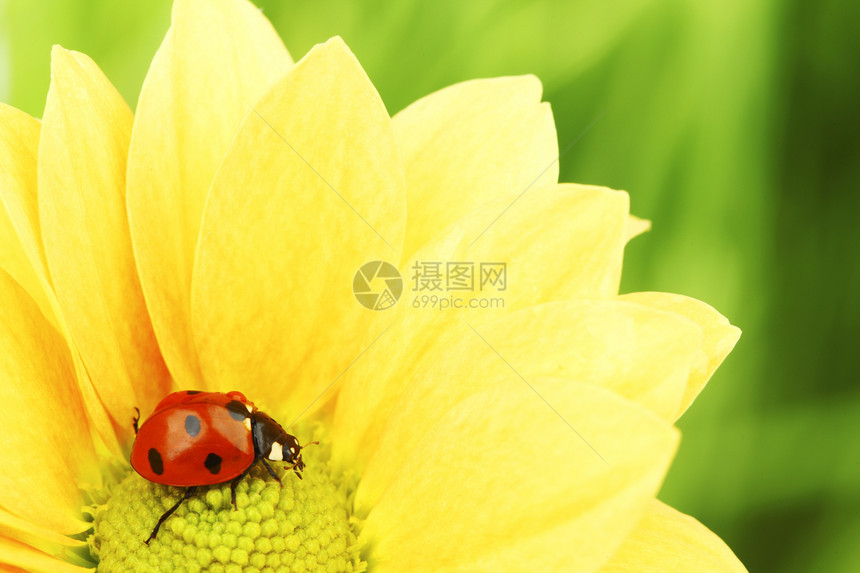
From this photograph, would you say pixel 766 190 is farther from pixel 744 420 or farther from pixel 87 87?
pixel 87 87

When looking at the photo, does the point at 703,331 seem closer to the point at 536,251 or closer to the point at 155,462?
the point at 536,251

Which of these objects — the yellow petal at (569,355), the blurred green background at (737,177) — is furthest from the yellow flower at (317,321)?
the blurred green background at (737,177)

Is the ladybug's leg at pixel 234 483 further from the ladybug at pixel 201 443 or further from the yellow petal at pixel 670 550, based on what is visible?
the yellow petal at pixel 670 550

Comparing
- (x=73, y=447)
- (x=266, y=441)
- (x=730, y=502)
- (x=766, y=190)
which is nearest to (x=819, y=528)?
(x=730, y=502)

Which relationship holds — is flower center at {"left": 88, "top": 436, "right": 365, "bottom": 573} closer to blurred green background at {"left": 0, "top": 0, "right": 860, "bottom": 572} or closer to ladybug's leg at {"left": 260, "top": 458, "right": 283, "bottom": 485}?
ladybug's leg at {"left": 260, "top": 458, "right": 283, "bottom": 485}

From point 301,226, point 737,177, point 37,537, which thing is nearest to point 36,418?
point 37,537

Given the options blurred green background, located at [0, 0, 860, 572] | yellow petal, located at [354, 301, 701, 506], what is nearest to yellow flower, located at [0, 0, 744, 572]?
yellow petal, located at [354, 301, 701, 506]
